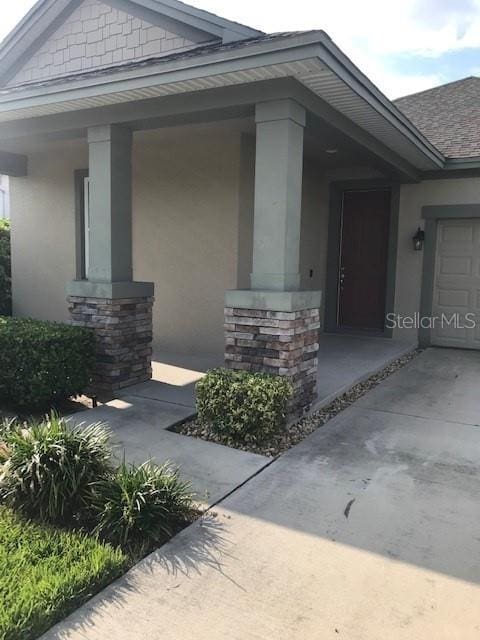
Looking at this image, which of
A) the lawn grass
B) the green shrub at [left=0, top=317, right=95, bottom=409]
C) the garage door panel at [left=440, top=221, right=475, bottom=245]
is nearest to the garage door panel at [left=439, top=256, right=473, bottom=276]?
the garage door panel at [left=440, top=221, right=475, bottom=245]

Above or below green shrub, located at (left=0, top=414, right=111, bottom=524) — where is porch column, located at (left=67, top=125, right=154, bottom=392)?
above

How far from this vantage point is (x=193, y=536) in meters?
2.95

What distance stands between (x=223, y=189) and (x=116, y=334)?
264cm

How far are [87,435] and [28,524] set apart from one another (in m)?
0.64

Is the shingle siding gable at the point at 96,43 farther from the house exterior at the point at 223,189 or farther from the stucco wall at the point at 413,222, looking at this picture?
the stucco wall at the point at 413,222

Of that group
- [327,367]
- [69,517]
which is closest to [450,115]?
[327,367]

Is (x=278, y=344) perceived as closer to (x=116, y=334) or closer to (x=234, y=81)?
(x=116, y=334)

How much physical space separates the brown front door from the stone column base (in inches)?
172

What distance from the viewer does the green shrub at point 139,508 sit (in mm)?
2896

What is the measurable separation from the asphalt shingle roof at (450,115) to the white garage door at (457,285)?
1.17m

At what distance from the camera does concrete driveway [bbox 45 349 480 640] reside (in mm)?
2287

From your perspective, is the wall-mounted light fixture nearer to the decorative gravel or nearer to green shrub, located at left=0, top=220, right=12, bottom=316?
the decorative gravel

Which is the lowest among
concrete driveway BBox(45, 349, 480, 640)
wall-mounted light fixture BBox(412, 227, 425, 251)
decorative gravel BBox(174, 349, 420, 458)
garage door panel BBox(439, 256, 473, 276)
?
concrete driveway BBox(45, 349, 480, 640)

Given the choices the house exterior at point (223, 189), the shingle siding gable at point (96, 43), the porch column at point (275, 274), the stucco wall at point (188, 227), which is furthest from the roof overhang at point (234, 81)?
the stucco wall at point (188, 227)
